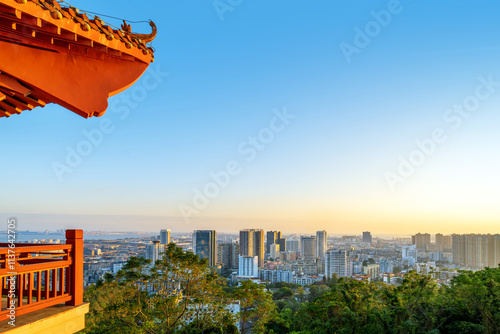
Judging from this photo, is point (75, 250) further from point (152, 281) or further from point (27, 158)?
point (152, 281)

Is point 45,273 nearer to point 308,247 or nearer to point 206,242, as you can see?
point 206,242

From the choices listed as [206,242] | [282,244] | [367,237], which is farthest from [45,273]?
[367,237]

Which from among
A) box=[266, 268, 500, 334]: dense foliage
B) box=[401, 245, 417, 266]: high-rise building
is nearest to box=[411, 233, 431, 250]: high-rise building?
box=[401, 245, 417, 266]: high-rise building

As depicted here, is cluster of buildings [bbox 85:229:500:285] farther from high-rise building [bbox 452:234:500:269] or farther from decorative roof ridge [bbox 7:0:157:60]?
decorative roof ridge [bbox 7:0:157:60]

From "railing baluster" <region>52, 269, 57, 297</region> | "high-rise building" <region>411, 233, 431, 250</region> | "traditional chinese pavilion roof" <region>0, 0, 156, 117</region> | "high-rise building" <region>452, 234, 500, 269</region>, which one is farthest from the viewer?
"high-rise building" <region>411, 233, 431, 250</region>

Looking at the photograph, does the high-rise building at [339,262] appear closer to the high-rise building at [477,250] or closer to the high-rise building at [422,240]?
the high-rise building at [477,250]

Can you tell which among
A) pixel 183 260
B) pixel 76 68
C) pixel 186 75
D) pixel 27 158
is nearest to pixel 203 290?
pixel 183 260
